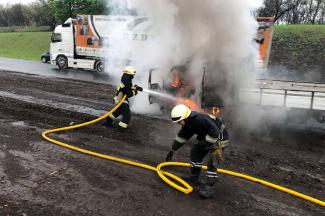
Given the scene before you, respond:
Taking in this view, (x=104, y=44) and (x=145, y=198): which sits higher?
(x=104, y=44)

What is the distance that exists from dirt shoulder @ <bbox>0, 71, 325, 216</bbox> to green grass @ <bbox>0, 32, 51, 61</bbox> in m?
27.4

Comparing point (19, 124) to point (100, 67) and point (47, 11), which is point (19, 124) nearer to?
point (100, 67)

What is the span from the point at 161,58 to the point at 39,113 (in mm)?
4057

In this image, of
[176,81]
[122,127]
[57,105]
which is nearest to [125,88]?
[122,127]

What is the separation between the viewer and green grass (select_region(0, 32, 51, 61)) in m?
35.5

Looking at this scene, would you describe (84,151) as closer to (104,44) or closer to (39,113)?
(39,113)

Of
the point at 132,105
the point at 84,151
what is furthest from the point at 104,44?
the point at 84,151

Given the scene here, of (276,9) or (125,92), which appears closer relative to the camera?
(125,92)

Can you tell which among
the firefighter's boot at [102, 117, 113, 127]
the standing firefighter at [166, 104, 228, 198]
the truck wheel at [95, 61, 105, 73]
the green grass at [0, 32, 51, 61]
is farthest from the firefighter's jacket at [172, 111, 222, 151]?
the green grass at [0, 32, 51, 61]

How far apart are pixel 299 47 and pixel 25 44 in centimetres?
3170

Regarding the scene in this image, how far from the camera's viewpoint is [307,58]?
2134 centimetres

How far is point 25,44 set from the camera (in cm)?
4062

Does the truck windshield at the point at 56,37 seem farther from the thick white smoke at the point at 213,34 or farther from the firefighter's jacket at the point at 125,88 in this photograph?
the firefighter's jacket at the point at 125,88

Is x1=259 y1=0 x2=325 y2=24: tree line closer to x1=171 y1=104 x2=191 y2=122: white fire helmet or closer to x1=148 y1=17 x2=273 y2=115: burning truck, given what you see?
x1=148 y1=17 x2=273 y2=115: burning truck
